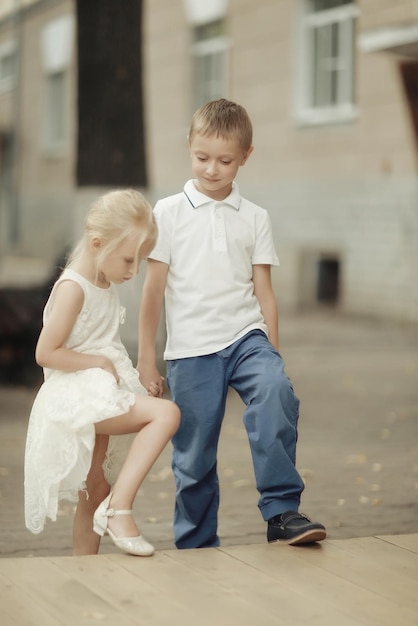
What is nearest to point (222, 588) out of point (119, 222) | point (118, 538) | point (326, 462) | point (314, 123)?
point (118, 538)

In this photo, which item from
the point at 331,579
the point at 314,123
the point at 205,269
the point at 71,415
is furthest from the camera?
the point at 314,123

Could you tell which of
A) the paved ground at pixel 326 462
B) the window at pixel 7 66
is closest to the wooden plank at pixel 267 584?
the paved ground at pixel 326 462

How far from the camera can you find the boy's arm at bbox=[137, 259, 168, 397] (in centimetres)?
438

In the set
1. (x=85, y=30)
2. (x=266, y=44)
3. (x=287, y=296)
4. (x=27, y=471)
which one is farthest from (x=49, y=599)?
(x=266, y=44)

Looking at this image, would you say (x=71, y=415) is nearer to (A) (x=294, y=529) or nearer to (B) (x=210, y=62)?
(A) (x=294, y=529)

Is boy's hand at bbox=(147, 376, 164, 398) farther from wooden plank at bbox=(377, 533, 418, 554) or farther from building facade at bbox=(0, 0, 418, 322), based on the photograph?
building facade at bbox=(0, 0, 418, 322)

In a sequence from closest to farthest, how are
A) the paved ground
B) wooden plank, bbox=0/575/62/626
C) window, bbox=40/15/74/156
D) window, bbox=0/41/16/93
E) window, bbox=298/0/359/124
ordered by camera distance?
wooden plank, bbox=0/575/62/626 → the paved ground → window, bbox=298/0/359/124 → window, bbox=40/15/74/156 → window, bbox=0/41/16/93

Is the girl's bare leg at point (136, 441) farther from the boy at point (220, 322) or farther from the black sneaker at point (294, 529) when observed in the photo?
the black sneaker at point (294, 529)

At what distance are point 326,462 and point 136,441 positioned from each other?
303 centimetres

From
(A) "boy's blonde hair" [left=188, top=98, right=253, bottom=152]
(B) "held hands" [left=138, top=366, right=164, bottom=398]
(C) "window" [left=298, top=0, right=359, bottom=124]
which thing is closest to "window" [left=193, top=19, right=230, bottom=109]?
(C) "window" [left=298, top=0, right=359, bottom=124]

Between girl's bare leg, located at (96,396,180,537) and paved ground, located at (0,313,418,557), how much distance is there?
3.69ft

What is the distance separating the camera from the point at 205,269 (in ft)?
14.3

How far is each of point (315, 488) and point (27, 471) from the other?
2519 mm

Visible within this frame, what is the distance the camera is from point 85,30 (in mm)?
10023
